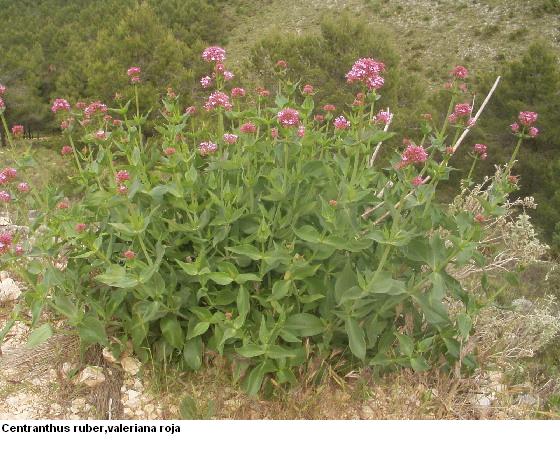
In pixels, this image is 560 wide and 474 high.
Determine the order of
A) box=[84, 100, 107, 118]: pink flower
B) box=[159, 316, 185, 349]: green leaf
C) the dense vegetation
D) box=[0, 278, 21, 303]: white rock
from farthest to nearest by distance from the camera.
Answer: the dense vegetation
box=[0, 278, 21, 303]: white rock
box=[84, 100, 107, 118]: pink flower
box=[159, 316, 185, 349]: green leaf

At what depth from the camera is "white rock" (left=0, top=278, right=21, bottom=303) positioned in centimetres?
411

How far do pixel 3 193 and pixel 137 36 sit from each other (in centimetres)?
1819

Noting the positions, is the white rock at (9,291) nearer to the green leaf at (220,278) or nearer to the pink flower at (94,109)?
the pink flower at (94,109)

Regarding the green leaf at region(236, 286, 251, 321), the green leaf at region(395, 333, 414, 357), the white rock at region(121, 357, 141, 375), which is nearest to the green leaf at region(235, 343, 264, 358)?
the green leaf at region(236, 286, 251, 321)

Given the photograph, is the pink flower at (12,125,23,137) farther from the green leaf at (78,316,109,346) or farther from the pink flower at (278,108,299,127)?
the pink flower at (278,108,299,127)

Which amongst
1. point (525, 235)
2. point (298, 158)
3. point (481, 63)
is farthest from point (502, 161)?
point (481, 63)

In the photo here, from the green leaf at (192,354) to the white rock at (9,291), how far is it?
173 cm

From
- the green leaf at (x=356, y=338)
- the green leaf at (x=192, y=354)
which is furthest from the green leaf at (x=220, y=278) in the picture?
the green leaf at (x=356, y=338)

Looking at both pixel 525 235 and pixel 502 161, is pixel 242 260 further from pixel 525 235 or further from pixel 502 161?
pixel 502 161

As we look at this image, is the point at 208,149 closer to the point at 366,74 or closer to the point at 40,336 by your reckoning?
the point at 366,74

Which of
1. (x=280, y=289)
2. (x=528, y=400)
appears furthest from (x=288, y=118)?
(x=528, y=400)
